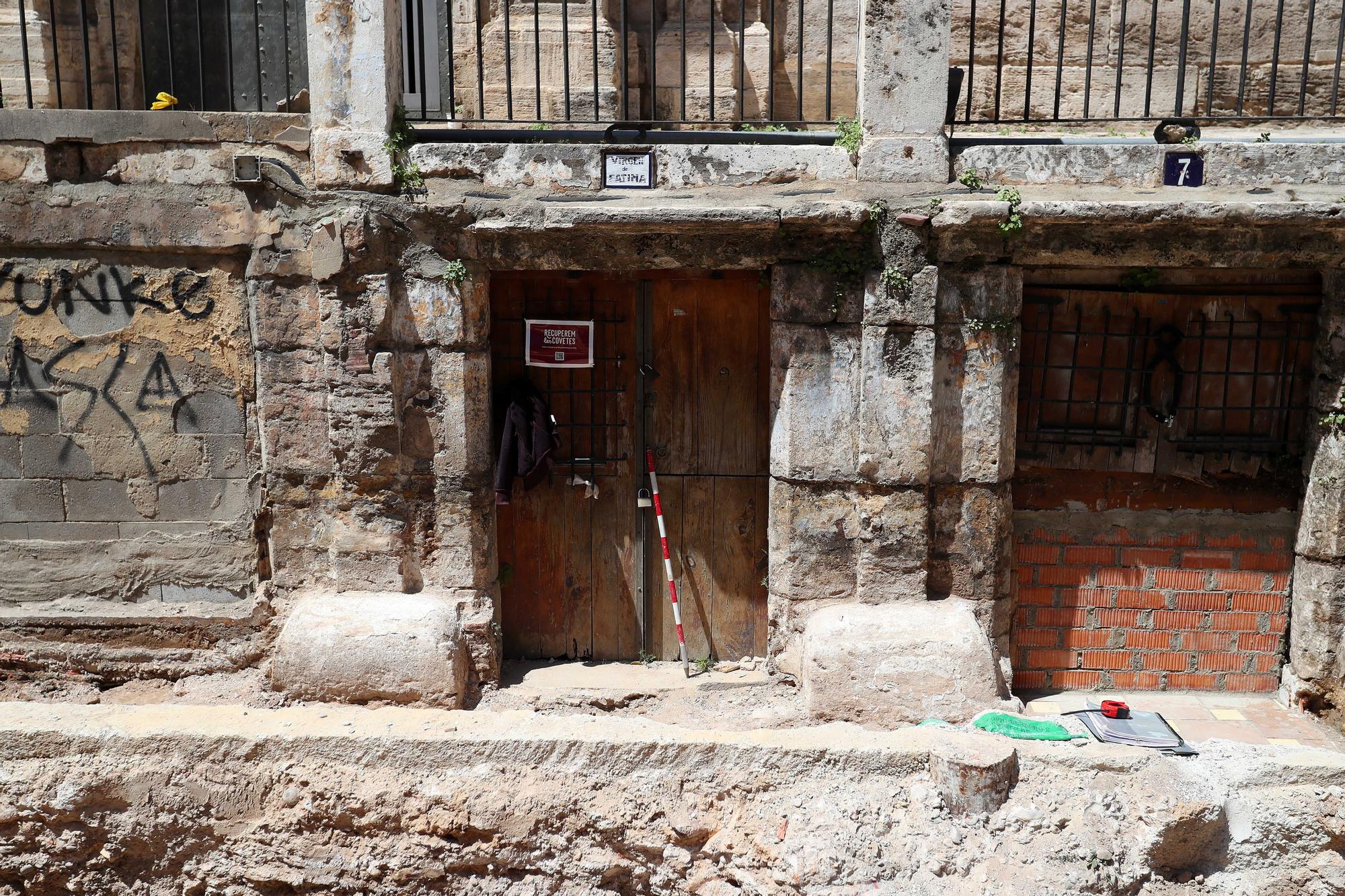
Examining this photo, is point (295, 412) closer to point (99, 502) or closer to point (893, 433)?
point (99, 502)

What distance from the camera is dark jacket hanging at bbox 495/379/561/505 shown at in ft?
→ 17.3

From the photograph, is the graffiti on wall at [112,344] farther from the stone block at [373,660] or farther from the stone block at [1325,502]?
the stone block at [1325,502]

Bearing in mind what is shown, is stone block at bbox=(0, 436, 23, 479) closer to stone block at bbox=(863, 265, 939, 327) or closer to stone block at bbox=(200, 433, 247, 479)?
stone block at bbox=(200, 433, 247, 479)

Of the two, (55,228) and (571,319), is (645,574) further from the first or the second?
(55,228)

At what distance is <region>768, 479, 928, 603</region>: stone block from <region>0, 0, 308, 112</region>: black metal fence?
13.3 feet

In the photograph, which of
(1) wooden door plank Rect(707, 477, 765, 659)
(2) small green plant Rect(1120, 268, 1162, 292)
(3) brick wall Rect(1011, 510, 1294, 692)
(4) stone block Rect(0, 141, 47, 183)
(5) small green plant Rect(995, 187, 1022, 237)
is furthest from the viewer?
(1) wooden door plank Rect(707, 477, 765, 659)

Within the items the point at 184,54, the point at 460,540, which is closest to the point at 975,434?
the point at 460,540

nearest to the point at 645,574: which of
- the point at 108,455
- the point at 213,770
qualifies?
the point at 213,770

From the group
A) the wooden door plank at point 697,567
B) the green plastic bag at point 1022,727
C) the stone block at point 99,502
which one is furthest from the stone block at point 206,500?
the green plastic bag at point 1022,727

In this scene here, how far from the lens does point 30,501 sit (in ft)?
17.7

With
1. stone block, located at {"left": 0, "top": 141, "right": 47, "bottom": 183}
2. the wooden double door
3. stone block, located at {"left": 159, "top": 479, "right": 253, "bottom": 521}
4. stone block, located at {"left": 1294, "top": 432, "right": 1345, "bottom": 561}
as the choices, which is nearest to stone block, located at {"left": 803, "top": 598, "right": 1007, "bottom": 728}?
the wooden double door

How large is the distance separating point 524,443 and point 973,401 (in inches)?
84.1

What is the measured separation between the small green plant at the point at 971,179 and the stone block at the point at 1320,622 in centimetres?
242

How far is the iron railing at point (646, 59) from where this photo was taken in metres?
6.18
